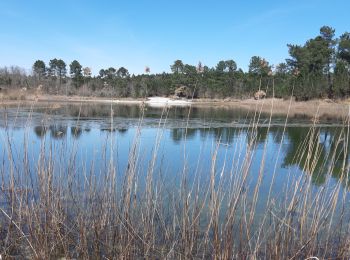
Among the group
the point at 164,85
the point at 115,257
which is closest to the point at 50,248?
the point at 115,257

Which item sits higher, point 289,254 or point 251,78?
point 251,78

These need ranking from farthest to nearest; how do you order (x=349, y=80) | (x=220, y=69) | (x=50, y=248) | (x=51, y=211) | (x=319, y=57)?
1. (x=220, y=69)
2. (x=319, y=57)
3. (x=349, y=80)
4. (x=51, y=211)
5. (x=50, y=248)

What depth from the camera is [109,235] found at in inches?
142

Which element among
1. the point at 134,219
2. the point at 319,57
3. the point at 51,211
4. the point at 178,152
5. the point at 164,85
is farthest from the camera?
the point at 164,85

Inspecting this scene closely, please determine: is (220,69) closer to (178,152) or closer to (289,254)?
(178,152)

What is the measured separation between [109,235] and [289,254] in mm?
1773

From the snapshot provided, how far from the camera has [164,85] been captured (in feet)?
213

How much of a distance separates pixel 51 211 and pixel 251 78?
5782 centimetres

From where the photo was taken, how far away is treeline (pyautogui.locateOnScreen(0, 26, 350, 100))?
4253cm

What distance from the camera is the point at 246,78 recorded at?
60594 millimetres

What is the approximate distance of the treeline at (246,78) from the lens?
42.5m

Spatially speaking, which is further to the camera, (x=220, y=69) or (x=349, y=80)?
(x=220, y=69)

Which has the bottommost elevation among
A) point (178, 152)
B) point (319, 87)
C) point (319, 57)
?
point (178, 152)

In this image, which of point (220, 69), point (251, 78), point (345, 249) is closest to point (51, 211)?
point (345, 249)
